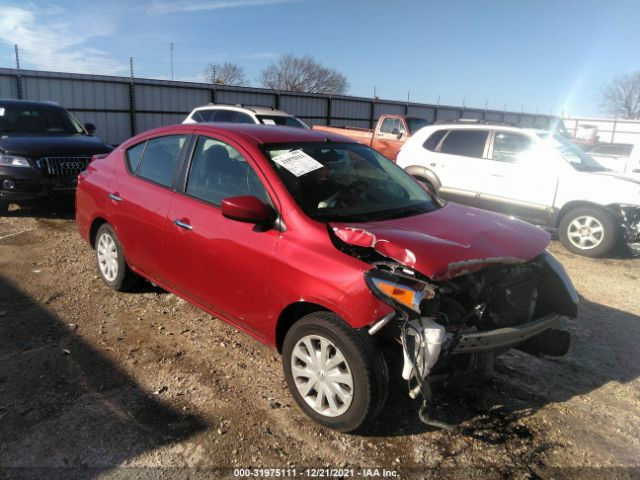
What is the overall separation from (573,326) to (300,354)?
2.91 meters

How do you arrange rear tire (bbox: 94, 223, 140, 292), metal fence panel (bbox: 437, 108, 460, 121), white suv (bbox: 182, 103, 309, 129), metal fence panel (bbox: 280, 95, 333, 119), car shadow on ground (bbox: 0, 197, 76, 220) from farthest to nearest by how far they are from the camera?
metal fence panel (bbox: 437, 108, 460, 121)
metal fence panel (bbox: 280, 95, 333, 119)
white suv (bbox: 182, 103, 309, 129)
car shadow on ground (bbox: 0, 197, 76, 220)
rear tire (bbox: 94, 223, 140, 292)

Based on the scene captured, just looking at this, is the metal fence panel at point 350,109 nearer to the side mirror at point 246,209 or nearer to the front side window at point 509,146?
the front side window at point 509,146

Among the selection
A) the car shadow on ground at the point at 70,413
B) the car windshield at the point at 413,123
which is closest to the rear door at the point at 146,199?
the car shadow on ground at the point at 70,413

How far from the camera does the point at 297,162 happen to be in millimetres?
3451

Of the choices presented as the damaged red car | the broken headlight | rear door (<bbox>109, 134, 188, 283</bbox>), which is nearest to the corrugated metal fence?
rear door (<bbox>109, 134, 188, 283</bbox>)

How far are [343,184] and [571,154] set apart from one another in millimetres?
5644

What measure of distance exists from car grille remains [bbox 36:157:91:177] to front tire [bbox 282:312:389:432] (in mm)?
6057

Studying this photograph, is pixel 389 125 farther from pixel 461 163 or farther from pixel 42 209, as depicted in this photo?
pixel 42 209

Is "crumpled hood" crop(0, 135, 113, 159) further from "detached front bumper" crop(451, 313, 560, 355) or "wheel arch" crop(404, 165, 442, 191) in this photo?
"detached front bumper" crop(451, 313, 560, 355)

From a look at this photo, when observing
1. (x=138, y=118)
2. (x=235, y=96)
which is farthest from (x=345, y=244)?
(x=235, y=96)

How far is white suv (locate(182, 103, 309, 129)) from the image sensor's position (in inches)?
447

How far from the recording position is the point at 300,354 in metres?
2.98

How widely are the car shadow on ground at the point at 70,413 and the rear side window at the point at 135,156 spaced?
1.54 metres

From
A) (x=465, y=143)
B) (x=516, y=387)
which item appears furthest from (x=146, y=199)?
(x=465, y=143)
